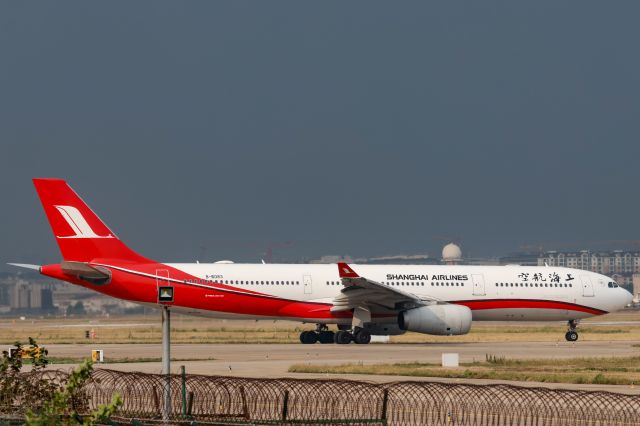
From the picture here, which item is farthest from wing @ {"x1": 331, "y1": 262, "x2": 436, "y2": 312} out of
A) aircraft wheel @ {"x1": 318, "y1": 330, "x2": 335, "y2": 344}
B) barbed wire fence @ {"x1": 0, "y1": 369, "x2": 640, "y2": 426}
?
barbed wire fence @ {"x1": 0, "y1": 369, "x2": 640, "y2": 426}

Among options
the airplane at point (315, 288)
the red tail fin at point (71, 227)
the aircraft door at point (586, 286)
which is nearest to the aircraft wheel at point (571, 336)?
the airplane at point (315, 288)

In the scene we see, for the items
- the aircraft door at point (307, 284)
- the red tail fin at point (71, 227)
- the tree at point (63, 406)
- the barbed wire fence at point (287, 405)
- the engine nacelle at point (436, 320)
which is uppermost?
the red tail fin at point (71, 227)

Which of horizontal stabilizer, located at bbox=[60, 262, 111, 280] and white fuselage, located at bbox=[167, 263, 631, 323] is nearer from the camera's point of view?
horizontal stabilizer, located at bbox=[60, 262, 111, 280]

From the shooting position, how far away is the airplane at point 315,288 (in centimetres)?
4941

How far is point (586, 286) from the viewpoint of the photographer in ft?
189

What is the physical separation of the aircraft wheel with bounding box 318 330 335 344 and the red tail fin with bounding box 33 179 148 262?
374 inches

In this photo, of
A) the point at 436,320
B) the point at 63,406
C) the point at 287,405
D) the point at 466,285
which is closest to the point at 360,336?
the point at 436,320

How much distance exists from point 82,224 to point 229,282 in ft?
21.6

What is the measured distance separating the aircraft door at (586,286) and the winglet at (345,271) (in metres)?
13.3

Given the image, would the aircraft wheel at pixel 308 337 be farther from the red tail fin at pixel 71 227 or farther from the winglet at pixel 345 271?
the red tail fin at pixel 71 227

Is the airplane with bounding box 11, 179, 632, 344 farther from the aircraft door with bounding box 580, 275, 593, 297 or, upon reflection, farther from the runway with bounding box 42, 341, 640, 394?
the runway with bounding box 42, 341, 640, 394

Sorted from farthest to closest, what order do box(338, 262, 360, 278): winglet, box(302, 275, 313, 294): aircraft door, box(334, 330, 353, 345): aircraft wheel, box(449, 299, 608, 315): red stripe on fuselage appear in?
box(449, 299, 608, 315): red stripe on fuselage, box(302, 275, 313, 294): aircraft door, box(334, 330, 353, 345): aircraft wheel, box(338, 262, 360, 278): winglet

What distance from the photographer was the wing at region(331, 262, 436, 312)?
164ft

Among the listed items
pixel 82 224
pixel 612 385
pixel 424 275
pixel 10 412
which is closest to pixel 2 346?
pixel 82 224
